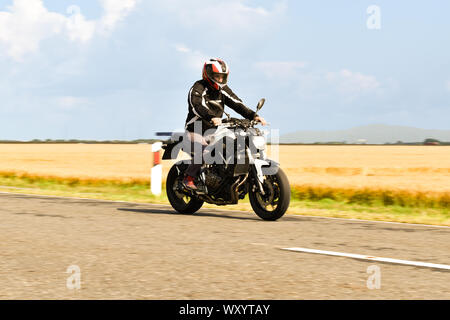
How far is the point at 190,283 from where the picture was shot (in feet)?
19.1

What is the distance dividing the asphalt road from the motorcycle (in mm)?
337

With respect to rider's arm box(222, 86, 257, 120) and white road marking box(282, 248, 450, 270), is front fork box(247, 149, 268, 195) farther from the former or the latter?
white road marking box(282, 248, 450, 270)

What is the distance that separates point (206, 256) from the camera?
23.5 feet

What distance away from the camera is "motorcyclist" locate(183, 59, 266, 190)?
1088cm

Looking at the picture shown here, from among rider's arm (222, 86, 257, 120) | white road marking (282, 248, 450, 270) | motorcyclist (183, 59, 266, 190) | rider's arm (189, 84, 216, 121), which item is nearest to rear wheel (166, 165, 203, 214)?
motorcyclist (183, 59, 266, 190)

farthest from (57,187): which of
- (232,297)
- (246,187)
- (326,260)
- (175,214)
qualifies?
(232,297)

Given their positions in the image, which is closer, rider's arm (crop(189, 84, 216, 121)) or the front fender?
the front fender

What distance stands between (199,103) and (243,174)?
4.23 feet

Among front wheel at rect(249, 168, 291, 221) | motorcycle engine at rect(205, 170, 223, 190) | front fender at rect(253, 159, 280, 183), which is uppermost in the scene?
front fender at rect(253, 159, 280, 183)

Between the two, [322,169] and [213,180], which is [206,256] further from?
[322,169]

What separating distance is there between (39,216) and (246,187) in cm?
316

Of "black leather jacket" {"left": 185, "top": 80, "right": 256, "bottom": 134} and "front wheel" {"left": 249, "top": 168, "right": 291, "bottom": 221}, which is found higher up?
"black leather jacket" {"left": 185, "top": 80, "right": 256, "bottom": 134}

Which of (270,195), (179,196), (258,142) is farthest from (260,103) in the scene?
(179,196)
